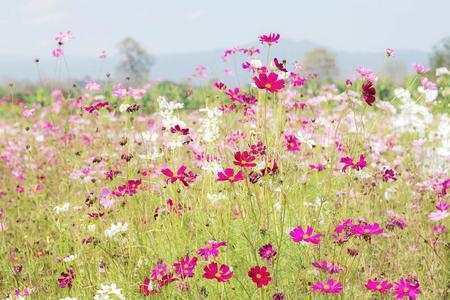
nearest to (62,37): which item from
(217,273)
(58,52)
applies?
(58,52)

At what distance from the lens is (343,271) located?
9.86ft

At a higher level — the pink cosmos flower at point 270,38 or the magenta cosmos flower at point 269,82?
the pink cosmos flower at point 270,38

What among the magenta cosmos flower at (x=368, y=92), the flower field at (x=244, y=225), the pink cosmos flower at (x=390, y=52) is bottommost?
the flower field at (x=244, y=225)

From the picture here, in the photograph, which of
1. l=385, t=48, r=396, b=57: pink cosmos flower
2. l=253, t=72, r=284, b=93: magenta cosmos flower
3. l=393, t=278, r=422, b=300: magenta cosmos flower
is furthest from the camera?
l=385, t=48, r=396, b=57: pink cosmos flower

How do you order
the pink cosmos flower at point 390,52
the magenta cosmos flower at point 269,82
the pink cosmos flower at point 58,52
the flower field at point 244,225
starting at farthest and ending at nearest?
the pink cosmos flower at point 58,52, the pink cosmos flower at point 390,52, the flower field at point 244,225, the magenta cosmos flower at point 269,82

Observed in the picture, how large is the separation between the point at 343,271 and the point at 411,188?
2.55 m

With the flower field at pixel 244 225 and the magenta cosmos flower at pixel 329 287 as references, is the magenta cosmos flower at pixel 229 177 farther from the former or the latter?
the magenta cosmos flower at pixel 329 287

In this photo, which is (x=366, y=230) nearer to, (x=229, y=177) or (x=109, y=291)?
(x=229, y=177)

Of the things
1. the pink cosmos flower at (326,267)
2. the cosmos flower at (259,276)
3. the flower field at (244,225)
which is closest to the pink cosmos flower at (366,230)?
the flower field at (244,225)

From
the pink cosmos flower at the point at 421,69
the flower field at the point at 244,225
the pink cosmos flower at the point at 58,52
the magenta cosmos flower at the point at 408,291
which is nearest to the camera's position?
the magenta cosmos flower at the point at 408,291

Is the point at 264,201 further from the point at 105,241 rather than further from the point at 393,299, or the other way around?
the point at 105,241

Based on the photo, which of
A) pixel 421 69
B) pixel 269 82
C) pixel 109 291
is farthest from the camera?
pixel 421 69

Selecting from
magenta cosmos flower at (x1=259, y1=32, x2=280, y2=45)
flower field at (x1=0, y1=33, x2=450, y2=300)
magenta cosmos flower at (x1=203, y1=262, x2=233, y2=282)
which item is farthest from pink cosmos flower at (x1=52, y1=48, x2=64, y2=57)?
magenta cosmos flower at (x1=203, y1=262, x2=233, y2=282)

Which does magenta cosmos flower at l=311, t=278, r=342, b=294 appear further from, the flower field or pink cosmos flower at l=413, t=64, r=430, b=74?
pink cosmos flower at l=413, t=64, r=430, b=74
